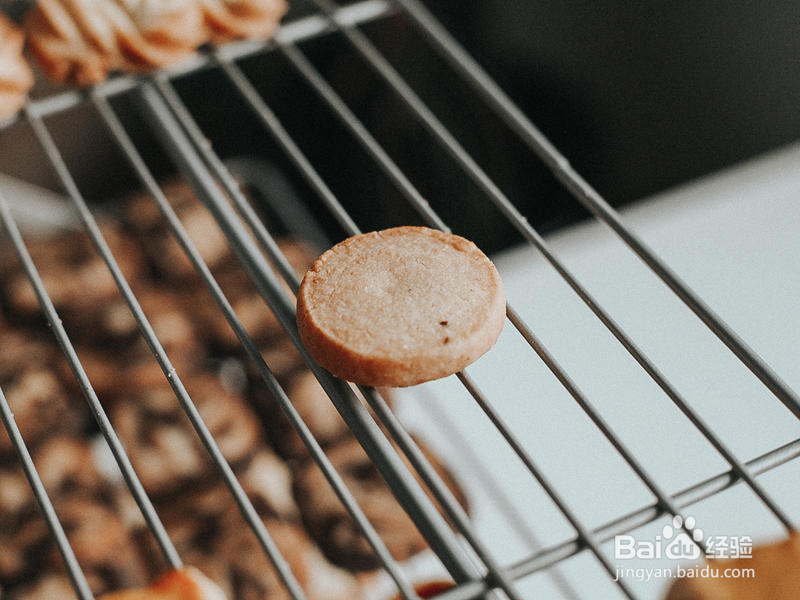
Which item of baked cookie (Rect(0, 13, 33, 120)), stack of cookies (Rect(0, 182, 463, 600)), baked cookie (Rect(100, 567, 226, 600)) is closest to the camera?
baked cookie (Rect(100, 567, 226, 600))

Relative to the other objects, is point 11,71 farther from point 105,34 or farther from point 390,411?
point 390,411

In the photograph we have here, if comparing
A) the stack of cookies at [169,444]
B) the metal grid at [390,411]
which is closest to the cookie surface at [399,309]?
the metal grid at [390,411]

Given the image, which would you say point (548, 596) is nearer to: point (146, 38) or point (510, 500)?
point (510, 500)

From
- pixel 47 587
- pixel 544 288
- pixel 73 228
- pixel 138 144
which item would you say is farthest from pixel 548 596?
pixel 138 144

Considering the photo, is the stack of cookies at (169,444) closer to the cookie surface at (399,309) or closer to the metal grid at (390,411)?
the metal grid at (390,411)

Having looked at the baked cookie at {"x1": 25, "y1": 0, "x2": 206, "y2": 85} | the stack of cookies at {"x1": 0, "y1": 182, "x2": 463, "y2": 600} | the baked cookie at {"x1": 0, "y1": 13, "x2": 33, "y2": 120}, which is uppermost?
the baked cookie at {"x1": 25, "y1": 0, "x2": 206, "y2": 85}

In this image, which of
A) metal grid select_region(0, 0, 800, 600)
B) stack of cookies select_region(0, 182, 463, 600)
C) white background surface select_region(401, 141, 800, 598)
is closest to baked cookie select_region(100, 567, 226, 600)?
metal grid select_region(0, 0, 800, 600)

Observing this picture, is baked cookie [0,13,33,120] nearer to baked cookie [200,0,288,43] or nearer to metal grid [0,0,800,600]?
metal grid [0,0,800,600]
